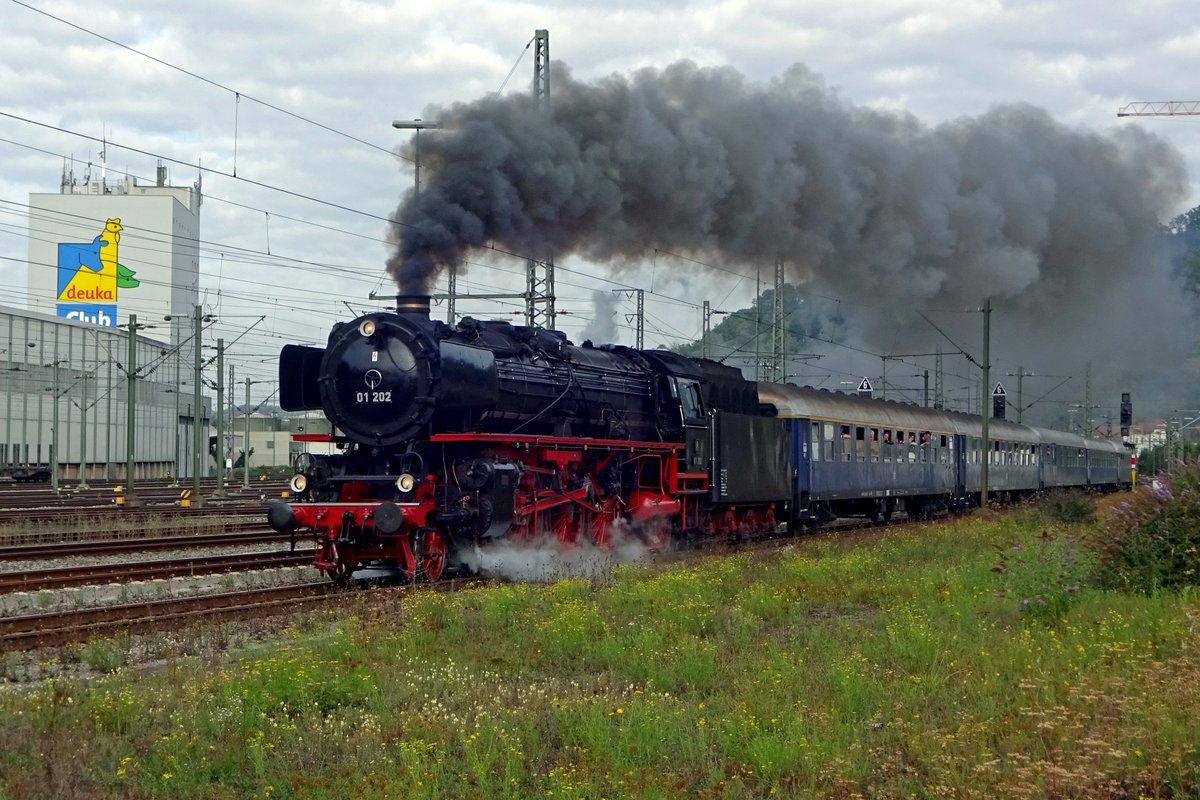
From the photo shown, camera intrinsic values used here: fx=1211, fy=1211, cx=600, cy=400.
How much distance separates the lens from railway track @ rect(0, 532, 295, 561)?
20547 mm

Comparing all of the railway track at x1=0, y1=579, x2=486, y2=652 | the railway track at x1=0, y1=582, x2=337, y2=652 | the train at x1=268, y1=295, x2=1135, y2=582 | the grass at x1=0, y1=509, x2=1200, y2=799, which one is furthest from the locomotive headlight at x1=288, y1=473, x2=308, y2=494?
the grass at x1=0, y1=509, x2=1200, y2=799

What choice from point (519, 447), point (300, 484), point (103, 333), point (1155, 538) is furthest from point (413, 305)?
point (103, 333)

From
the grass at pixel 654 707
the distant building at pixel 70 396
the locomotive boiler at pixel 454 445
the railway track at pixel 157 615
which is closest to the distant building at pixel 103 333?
the distant building at pixel 70 396

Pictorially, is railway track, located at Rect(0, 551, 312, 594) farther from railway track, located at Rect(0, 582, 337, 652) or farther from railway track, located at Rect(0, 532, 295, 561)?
railway track, located at Rect(0, 582, 337, 652)

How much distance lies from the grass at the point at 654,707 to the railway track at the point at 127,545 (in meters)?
10.3

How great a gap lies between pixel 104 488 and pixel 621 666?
50822 millimetres

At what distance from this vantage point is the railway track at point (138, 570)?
15576 millimetres

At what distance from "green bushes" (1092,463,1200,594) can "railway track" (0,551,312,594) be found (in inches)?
464

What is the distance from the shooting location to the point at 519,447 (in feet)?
54.1

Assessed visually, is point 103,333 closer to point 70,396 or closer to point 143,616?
point 70,396

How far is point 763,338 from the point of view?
209ft

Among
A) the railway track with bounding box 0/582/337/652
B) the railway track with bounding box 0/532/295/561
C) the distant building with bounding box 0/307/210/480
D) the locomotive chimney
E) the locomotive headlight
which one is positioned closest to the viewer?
the railway track with bounding box 0/582/337/652

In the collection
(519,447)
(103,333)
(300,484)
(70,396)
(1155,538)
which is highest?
(103,333)

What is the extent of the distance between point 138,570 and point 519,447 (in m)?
6.11
